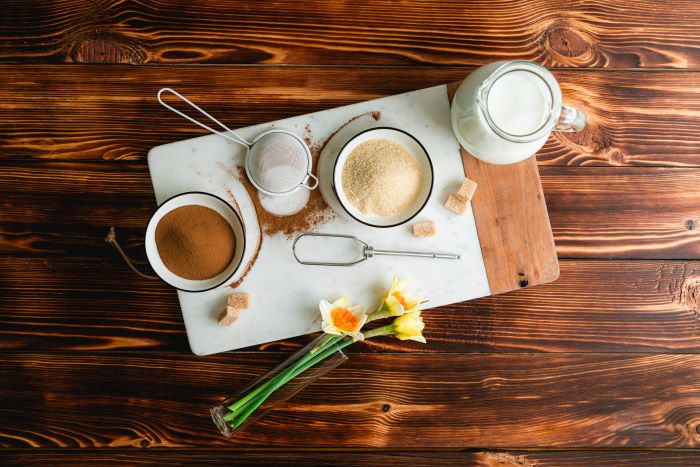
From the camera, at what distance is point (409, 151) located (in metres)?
0.92

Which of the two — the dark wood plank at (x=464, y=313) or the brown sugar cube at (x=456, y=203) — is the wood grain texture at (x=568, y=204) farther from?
the brown sugar cube at (x=456, y=203)

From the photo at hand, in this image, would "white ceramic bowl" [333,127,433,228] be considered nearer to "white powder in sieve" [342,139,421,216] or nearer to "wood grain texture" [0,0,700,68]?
"white powder in sieve" [342,139,421,216]

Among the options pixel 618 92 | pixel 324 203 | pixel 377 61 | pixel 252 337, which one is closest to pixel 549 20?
pixel 618 92

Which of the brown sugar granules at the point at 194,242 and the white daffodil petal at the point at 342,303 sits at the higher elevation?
the brown sugar granules at the point at 194,242

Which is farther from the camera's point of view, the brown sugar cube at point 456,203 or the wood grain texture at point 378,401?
the wood grain texture at point 378,401

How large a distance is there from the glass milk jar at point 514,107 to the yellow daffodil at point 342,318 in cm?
37

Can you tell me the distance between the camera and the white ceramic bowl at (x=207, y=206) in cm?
88

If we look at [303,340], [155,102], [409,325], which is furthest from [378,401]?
[155,102]

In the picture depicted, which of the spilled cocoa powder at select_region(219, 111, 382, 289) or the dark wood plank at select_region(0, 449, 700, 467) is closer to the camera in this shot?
the spilled cocoa powder at select_region(219, 111, 382, 289)

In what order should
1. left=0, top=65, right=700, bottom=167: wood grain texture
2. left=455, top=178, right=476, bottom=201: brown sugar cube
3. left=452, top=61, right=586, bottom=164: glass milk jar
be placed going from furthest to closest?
left=0, top=65, right=700, bottom=167: wood grain texture
left=455, top=178, right=476, bottom=201: brown sugar cube
left=452, top=61, right=586, bottom=164: glass milk jar

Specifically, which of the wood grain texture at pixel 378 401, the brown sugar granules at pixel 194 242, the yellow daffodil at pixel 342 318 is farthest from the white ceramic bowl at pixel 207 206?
the wood grain texture at pixel 378 401

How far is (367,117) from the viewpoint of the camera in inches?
36.9

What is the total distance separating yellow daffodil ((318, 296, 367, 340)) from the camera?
86 centimetres

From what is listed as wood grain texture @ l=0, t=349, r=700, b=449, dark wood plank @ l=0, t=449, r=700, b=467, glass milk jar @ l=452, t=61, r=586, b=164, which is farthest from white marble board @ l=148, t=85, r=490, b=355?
dark wood plank @ l=0, t=449, r=700, b=467
